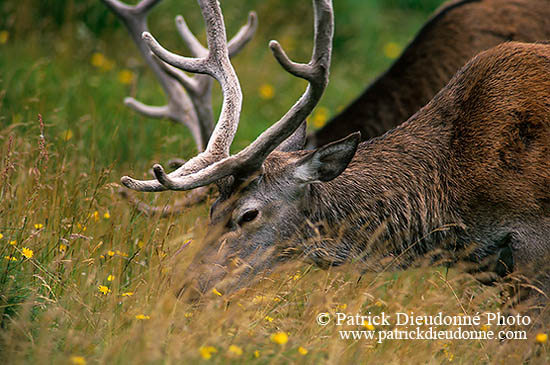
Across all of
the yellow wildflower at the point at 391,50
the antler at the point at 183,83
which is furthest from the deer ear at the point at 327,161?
the yellow wildflower at the point at 391,50

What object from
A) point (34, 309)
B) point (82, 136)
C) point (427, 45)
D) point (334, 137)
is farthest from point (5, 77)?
point (34, 309)

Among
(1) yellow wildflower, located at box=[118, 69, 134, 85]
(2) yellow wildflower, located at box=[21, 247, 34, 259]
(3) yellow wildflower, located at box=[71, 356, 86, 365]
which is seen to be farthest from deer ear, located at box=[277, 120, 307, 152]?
(1) yellow wildflower, located at box=[118, 69, 134, 85]

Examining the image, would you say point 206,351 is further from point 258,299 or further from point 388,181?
point 388,181

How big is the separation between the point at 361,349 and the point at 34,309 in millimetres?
1370

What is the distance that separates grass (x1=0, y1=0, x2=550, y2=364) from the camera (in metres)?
2.96

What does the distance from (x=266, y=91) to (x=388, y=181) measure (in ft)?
16.5

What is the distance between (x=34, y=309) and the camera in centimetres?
324

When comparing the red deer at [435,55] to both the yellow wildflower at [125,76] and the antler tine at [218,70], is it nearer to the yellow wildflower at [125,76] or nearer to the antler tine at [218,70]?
the antler tine at [218,70]

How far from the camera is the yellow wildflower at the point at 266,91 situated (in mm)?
8906

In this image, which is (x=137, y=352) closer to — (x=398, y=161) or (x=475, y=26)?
(x=398, y=161)

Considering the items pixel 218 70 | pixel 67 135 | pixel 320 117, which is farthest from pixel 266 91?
pixel 218 70

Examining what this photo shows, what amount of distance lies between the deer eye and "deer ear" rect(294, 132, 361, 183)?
282 mm

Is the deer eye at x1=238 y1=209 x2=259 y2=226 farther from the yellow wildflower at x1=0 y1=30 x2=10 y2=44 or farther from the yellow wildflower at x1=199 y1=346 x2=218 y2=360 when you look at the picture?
the yellow wildflower at x1=0 y1=30 x2=10 y2=44

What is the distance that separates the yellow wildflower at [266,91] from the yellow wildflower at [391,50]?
2411 millimetres
